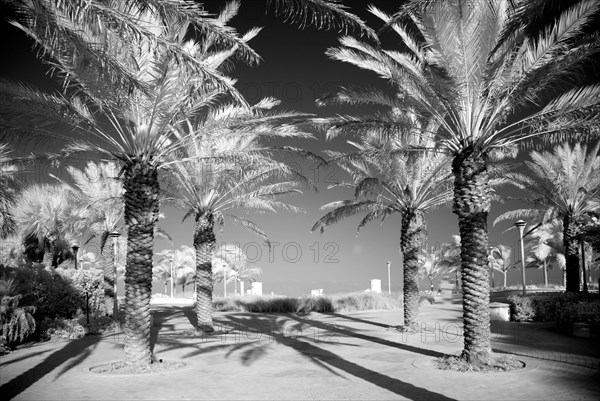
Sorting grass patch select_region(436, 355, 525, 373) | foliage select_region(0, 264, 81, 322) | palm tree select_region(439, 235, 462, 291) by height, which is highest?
palm tree select_region(439, 235, 462, 291)

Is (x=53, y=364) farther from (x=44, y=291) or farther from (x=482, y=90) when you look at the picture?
(x=482, y=90)

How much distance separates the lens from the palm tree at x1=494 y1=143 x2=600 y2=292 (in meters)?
23.2

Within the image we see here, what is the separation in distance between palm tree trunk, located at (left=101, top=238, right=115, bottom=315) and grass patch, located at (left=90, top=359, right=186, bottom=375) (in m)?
12.4

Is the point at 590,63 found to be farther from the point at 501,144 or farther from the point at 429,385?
the point at 429,385

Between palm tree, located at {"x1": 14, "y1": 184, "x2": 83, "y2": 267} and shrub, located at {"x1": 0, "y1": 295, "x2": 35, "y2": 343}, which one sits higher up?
palm tree, located at {"x1": 14, "y1": 184, "x2": 83, "y2": 267}

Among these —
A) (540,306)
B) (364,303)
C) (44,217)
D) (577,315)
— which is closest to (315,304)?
(364,303)

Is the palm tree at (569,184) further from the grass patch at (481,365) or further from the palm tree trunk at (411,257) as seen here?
the grass patch at (481,365)

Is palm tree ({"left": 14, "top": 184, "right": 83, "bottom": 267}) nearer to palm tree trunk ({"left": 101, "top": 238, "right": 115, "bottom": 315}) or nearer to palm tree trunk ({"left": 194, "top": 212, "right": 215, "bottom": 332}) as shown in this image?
palm tree trunk ({"left": 101, "top": 238, "right": 115, "bottom": 315})

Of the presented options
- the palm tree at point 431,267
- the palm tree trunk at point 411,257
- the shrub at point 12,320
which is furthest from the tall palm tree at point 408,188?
the palm tree at point 431,267

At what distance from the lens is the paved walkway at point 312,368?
928 centimetres

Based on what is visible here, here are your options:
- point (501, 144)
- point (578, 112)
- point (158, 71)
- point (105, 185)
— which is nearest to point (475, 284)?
point (501, 144)

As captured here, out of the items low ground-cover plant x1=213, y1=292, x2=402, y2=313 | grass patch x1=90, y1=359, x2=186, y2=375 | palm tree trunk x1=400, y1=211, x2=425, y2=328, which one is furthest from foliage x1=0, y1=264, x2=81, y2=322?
palm tree trunk x1=400, y1=211, x2=425, y2=328

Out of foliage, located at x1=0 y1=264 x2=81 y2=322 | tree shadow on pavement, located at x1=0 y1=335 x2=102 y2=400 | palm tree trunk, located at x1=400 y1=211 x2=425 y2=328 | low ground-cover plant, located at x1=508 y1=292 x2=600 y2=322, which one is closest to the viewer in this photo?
tree shadow on pavement, located at x1=0 y1=335 x2=102 y2=400

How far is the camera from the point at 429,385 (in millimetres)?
9719
